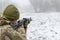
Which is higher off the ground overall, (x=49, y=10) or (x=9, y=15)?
(x=9, y=15)

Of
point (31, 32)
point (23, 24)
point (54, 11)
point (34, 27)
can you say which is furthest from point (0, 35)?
point (54, 11)

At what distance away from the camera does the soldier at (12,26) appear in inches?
91.1

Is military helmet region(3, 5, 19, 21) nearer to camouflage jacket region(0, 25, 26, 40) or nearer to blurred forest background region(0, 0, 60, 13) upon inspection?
camouflage jacket region(0, 25, 26, 40)

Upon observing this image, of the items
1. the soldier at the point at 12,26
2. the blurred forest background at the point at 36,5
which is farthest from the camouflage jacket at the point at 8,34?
the blurred forest background at the point at 36,5

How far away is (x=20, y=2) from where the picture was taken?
12.1 meters

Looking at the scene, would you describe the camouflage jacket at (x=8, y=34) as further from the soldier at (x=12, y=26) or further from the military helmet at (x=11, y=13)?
the military helmet at (x=11, y=13)

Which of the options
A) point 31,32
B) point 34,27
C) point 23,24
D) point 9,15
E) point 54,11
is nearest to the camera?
point 9,15

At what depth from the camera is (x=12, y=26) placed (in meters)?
2.77

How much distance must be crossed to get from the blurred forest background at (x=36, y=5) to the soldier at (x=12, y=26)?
8.40 meters

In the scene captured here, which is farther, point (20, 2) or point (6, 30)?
point (20, 2)

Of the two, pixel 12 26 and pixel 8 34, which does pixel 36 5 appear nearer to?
pixel 12 26

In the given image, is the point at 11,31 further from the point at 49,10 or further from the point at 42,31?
the point at 49,10

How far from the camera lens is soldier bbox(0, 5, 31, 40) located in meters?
2.31

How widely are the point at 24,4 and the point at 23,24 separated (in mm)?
8954
